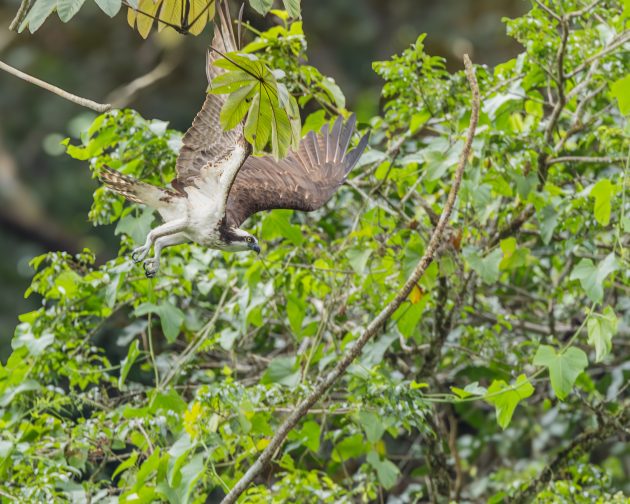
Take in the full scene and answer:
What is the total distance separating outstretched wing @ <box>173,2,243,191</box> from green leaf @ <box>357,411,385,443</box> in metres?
0.92

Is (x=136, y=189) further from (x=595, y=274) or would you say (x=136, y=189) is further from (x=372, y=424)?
(x=595, y=274)

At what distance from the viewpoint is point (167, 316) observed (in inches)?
135

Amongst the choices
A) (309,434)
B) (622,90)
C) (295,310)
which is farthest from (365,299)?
(622,90)

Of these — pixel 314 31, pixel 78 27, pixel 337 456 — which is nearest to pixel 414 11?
pixel 314 31

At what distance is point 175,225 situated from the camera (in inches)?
101

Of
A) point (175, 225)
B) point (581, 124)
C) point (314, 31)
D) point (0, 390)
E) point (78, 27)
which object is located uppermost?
point (314, 31)

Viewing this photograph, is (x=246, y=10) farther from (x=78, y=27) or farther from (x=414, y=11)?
(x=414, y=11)

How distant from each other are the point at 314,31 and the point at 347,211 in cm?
339

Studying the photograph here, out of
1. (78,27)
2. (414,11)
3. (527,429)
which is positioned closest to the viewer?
(527,429)

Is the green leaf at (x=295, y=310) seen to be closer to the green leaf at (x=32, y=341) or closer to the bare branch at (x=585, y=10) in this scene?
the green leaf at (x=32, y=341)

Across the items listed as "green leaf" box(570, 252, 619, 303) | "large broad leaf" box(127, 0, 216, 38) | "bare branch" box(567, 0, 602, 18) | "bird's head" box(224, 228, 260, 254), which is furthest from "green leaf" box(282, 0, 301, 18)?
"bare branch" box(567, 0, 602, 18)

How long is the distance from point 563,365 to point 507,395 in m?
0.17

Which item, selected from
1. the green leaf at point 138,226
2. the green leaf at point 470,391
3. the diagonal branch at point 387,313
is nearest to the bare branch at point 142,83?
the green leaf at point 138,226

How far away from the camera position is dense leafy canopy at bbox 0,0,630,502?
3.16 m
